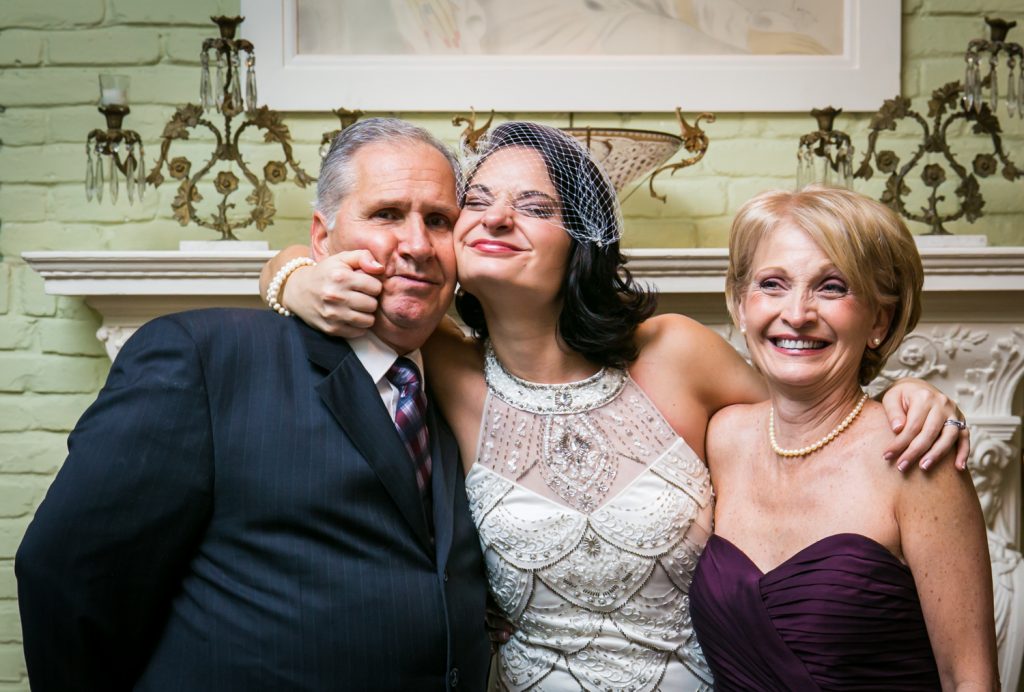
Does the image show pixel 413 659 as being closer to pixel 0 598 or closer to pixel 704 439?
pixel 704 439

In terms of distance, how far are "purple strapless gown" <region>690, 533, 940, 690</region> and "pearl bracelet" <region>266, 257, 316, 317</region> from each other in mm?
953

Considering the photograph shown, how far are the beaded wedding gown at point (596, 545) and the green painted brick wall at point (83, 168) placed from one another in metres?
1.02

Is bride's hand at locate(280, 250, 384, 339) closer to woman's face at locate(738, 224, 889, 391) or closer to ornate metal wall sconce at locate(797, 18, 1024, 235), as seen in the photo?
woman's face at locate(738, 224, 889, 391)

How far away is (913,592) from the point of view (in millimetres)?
1633

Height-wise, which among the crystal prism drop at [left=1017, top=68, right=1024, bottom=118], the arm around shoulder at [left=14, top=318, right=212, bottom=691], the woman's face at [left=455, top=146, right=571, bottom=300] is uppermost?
the crystal prism drop at [left=1017, top=68, right=1024, bottom=118]

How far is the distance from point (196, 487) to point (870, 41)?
83.2 inches

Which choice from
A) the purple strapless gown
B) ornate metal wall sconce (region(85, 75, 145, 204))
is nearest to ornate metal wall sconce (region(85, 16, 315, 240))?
ornate metal wall sconce (region(85, 75, 145, 204))

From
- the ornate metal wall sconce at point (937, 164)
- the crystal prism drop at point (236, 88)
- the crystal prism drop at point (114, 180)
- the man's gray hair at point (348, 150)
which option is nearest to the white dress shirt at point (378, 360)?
the man's gray hair at point (348, 150)

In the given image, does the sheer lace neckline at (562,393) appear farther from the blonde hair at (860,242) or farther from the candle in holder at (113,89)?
the candle in holder at (113,89)

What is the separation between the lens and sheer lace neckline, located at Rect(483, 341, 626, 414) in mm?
1971

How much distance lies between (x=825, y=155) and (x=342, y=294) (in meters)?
1.41

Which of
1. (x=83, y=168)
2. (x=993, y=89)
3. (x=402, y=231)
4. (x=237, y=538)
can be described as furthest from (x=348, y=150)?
(x=993, y=89)

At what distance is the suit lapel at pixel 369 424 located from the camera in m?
1.67

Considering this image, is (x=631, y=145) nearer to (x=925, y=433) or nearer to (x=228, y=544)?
(x=925, y=433)
